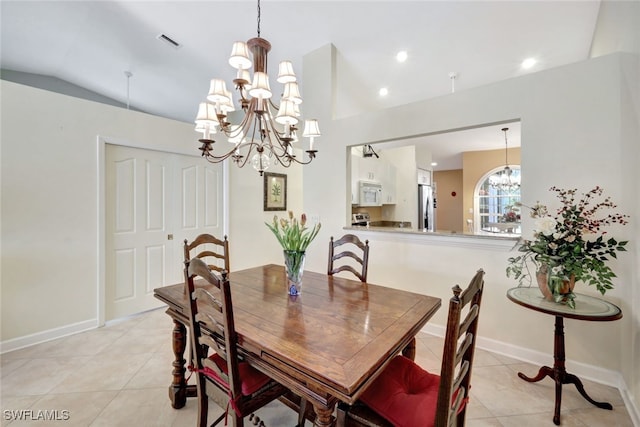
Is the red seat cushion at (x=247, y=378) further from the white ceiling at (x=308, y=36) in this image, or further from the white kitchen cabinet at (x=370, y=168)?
the white kitchen cabinet at (x=370, y=168)

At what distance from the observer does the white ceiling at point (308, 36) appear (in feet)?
8.34

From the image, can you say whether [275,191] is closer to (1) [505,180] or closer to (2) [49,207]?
(2) [49,207]

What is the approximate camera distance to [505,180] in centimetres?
652

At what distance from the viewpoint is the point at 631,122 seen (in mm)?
1656

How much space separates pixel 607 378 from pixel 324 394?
2302mm

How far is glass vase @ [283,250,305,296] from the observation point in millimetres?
1649

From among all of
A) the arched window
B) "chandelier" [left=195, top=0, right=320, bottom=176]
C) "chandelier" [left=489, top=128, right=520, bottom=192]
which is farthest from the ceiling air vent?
the arched window

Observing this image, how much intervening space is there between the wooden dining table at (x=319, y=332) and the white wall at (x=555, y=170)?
1.07 m

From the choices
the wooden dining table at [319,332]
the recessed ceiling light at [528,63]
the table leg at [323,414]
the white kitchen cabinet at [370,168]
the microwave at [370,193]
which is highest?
the recessed ceiling light at [528,63]

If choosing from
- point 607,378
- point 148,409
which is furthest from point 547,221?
point 148,409

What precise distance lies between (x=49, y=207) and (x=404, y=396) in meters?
3.46

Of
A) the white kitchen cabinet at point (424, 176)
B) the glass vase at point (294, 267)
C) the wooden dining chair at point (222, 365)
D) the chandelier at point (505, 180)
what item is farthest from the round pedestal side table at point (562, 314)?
the chandelier at point (505, 180)

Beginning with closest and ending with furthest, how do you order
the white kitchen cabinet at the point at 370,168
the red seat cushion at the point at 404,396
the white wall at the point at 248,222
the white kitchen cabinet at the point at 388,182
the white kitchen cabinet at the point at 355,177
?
the red seat cushion at the point at 404,396
the white wall at the point at 248,222
the white kitchen cabinet at the point at 355,177
the white kitchen cabinet at the point at 370,168
the white kitchen cabinet at the point at 388,182

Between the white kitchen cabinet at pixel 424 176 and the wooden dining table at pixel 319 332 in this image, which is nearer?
→ the wooden dining table at pixel 319 332
